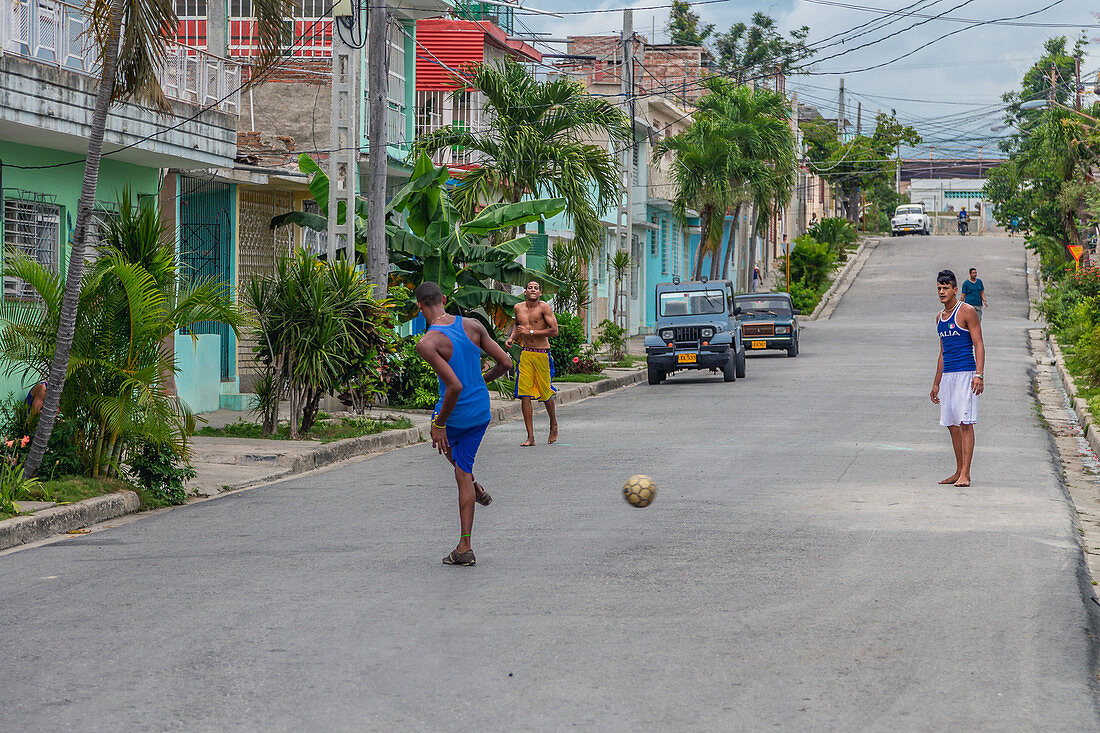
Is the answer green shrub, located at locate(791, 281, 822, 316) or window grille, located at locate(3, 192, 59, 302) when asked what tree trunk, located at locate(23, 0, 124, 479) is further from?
green shrub, located at locate(791, 281, 822, 316)

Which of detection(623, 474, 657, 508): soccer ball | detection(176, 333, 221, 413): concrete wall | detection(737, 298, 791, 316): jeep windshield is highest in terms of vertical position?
detection(737, 298, 791, 316): jeep windshield

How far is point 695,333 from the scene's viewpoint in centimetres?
2723

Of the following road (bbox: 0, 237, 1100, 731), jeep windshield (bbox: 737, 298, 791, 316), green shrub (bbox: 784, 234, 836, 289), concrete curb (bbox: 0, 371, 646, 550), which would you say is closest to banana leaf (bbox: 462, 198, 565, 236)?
concrete curb (bbox: 0, 371, 646, 550)

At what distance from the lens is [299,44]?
22.4 m

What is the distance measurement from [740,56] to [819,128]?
6829 millimetres

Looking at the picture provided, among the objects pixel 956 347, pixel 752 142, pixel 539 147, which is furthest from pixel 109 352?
pixel 752 142

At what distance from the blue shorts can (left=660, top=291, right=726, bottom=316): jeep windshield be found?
2016cm

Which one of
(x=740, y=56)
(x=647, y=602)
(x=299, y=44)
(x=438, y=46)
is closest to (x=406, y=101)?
(x=438, y=46)

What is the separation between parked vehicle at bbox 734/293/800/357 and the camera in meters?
34.6

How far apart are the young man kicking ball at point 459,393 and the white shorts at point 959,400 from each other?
211 inches

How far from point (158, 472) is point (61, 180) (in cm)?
570

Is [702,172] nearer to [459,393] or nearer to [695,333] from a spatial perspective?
[695,333]

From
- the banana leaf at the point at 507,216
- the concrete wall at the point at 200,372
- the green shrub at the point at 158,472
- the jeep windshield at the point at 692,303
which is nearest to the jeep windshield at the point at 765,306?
the jeep windshield at the point at 692,303

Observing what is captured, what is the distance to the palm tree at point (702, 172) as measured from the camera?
4247 centimetres
